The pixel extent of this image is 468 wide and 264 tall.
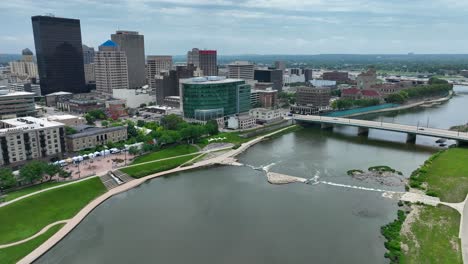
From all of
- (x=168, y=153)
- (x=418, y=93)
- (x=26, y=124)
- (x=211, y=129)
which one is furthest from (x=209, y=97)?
(x=418, y=93)

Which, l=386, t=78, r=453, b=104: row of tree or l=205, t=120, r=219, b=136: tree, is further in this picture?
l=386, t=78, r=453, b=104: row of tree

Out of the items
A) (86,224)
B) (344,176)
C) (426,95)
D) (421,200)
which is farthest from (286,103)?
(86,224)

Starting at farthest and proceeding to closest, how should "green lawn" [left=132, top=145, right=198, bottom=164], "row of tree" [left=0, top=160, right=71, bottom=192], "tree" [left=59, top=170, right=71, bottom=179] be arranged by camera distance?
"green lawn" [left=132, top=145, right=198, bottom=164] → "tree" [left=59, top=170, right=71, bottom=179] → "row of tree" [left=0, top=160, right=71, bottom=192]

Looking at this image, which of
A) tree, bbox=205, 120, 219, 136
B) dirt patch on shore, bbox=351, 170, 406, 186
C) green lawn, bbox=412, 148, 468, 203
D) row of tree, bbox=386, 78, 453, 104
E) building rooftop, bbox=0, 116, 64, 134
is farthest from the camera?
row of tree, bbox=386, 78, 453, 104

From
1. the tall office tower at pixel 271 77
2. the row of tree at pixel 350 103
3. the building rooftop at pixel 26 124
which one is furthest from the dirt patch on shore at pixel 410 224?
the tall office tower at pixel 271 77

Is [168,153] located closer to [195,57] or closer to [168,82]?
[168,82]

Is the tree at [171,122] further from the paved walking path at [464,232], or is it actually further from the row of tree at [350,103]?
the paved walking path at [464,232]

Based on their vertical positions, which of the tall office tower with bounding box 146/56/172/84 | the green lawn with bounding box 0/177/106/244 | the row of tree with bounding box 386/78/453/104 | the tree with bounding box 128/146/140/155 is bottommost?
the green lawn with bounding box 0/177/106/244

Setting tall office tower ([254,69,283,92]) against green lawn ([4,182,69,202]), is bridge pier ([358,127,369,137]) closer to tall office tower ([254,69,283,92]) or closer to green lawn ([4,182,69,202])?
green lawn ([4,182,69,202])

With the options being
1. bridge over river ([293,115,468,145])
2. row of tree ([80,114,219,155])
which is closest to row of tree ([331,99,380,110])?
bridge over river ([293,115,468,145])

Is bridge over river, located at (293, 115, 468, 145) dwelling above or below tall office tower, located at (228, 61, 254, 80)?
below
